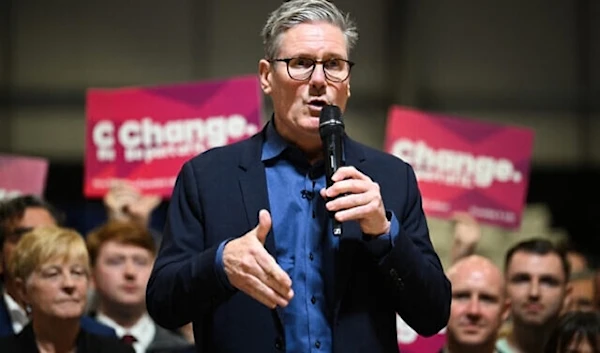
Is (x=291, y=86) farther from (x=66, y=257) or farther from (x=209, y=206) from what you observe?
(x=66, y=257)

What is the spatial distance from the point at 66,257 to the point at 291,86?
5.70ft

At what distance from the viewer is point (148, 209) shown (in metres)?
5.36

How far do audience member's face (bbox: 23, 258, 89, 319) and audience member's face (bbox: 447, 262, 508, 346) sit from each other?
4.02ft

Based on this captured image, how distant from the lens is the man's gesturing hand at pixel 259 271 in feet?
7.65

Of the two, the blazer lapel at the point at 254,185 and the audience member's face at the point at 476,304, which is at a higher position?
the blazer lapel at the point at 254,185

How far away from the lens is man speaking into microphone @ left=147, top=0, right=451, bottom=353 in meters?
2.47

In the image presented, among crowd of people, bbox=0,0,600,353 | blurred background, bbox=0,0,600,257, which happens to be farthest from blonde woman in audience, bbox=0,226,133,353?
blurred background, bbox=0,0,600,257

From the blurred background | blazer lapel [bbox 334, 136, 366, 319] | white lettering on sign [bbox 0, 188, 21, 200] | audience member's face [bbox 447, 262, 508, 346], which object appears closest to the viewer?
blazer lapel [bbox 334, 136, 366, 319]

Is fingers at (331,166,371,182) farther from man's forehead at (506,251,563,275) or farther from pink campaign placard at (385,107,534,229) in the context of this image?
pink campaign placard at (385,107,534,229)

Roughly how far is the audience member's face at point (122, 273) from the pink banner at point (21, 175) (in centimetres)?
73

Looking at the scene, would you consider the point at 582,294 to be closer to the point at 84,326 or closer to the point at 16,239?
the point at 84,326

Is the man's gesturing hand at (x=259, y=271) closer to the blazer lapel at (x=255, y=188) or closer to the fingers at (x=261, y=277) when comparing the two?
the fingers at (x=261, y=277)

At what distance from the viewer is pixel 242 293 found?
256 centimetres

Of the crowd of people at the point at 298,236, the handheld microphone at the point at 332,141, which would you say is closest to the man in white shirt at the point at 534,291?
the crowd of people at the point at 298,236
